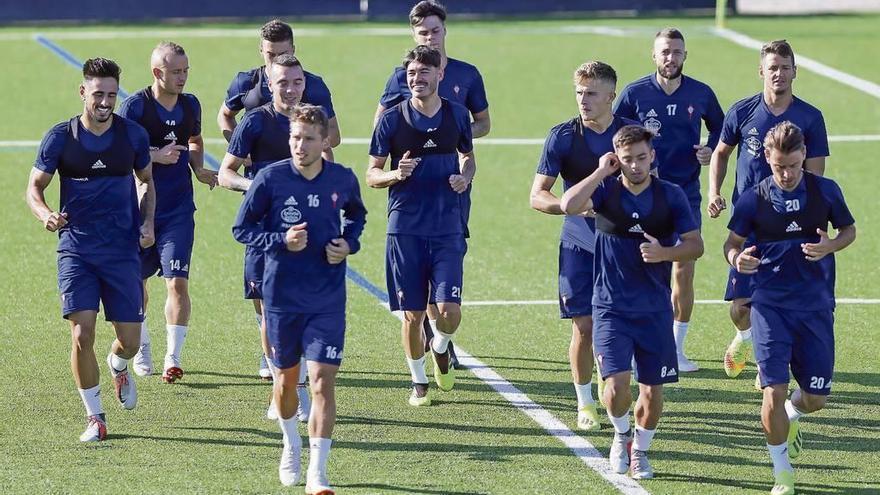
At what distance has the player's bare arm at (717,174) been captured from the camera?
38.2 feet

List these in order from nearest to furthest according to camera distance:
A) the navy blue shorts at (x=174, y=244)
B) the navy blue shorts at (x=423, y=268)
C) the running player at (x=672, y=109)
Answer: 1. the navy blue shorts at (x=423, y=268)
2. the running player at (x=672, y=109)
3. the navy blue shorts at (x=174, y=244)

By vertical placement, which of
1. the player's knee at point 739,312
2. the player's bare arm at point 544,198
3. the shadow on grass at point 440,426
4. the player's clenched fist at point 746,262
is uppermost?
the player's bare arm at point 544,198

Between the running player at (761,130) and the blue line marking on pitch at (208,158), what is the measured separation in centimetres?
381

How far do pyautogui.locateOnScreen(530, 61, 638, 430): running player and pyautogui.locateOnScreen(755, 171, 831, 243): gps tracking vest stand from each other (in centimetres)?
130

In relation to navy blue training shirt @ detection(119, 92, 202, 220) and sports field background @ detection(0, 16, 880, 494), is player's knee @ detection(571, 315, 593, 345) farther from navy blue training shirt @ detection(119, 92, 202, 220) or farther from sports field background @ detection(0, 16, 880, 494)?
navy blue training shirt @ detection(119, 92, 202, 220)

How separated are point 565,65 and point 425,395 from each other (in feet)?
55.6

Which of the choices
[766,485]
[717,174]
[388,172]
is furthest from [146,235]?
[766,485]

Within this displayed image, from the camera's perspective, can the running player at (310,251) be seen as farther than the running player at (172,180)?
No

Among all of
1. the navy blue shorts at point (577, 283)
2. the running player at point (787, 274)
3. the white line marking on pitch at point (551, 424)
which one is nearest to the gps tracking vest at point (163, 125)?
the white line marking on pitch at point (551, 424)

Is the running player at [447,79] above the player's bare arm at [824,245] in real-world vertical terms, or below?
above

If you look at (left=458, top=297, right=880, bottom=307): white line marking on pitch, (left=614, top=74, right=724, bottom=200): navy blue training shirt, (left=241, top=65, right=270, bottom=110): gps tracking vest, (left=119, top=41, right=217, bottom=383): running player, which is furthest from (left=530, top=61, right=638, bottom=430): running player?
(left=458, top=297, right=880, bottom=307): white line marking on pitch

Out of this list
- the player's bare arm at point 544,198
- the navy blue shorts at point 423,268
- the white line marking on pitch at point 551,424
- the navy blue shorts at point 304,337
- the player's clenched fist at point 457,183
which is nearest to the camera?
the navy blue shorts at point 304,337

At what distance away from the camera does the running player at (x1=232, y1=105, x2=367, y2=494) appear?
29.8ft

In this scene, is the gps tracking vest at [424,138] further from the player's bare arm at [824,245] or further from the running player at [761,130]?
the player's bare arm at [824,245]
